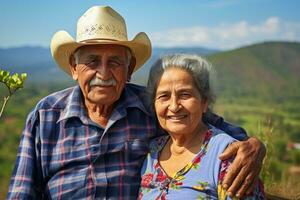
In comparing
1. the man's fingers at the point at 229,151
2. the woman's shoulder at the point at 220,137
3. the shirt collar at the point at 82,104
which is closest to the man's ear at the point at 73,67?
the shirt collar at the point at 82,104

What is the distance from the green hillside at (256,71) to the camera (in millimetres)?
148875

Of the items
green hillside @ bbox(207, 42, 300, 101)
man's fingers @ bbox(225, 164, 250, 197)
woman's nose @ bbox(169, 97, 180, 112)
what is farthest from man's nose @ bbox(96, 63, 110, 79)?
green hillside @ bbox(207, 42, 300, 101)

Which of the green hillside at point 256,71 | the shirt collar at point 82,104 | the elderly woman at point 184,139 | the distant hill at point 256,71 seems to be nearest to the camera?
the elderly woman at point 184,139

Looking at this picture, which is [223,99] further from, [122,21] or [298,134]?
[122,21]

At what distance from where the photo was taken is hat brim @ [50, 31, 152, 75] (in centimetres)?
298

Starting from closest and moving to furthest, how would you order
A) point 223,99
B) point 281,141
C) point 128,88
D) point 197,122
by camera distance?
1. point 197,122
2. point 128,88
3. point 281,141
4. point 223,99

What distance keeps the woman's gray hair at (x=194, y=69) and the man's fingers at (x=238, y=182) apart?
59 cm

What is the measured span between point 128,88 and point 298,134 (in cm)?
7663

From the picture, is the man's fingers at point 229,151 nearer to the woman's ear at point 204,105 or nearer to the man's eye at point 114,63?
the woman's ear at point 204,105

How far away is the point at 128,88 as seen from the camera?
3.31 meters

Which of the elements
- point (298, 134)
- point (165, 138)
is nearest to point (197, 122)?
point (165, 138)

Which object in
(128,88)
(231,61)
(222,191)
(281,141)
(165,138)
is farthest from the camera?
(231,61)

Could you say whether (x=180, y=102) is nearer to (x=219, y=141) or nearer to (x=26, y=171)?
(x=219, y=141)

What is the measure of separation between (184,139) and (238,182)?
0.55 meters
